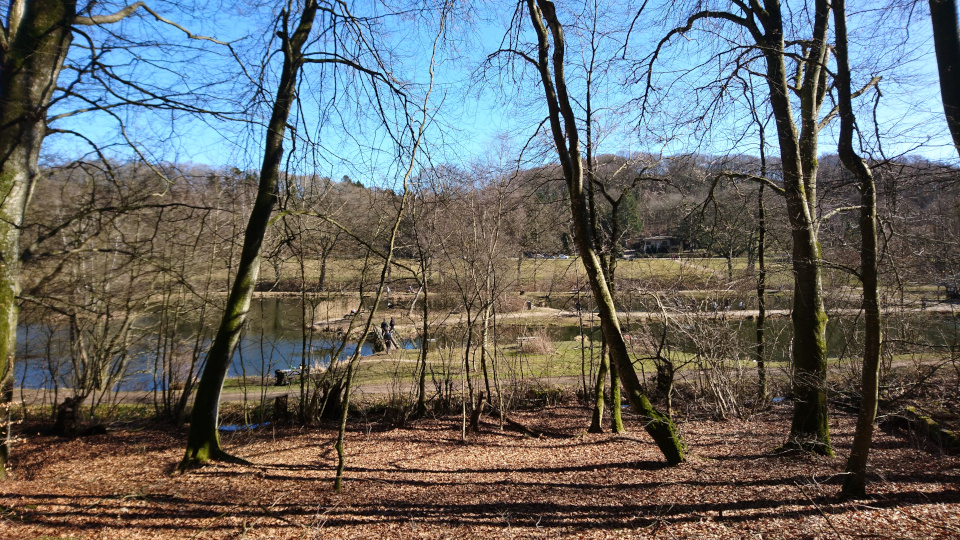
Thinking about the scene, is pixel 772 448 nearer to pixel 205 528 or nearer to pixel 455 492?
pixel 455 492

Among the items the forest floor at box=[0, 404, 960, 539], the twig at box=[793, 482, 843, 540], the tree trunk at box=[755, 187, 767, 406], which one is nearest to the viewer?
the twig at box=[793, 482, 843, 540]

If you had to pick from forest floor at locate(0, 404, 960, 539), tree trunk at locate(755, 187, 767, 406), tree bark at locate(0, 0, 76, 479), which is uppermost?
tree bark at locate(0, 0, 76, 479)

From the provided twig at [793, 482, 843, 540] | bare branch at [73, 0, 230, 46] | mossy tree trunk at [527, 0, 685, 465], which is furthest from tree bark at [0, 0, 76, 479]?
twig at [793, 482, 843, 540]

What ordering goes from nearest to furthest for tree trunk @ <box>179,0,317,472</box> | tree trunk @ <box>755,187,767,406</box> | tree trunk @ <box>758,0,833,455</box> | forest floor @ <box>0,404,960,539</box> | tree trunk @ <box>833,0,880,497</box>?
1. tree trunk @ <box>833,0,880,497</box>
2. forest floor @ <box>0,404,960,539</box>
3. tree trunk @ <box>758,0,833,455</box>
4. tree trunk @ <box>179,0,317,472</box>
5. tree trunk @ <box>755,187,767,406</box>

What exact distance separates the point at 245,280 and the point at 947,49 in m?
7.61

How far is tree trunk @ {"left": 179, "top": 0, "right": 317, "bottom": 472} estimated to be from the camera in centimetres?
605

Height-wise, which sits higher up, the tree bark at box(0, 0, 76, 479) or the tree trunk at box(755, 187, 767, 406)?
the tree bark at box(0, 0, 76, 479)

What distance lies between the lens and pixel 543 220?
11.8m

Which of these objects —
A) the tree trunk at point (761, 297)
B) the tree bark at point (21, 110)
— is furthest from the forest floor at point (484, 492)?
the tree trunk at point (761, 297)

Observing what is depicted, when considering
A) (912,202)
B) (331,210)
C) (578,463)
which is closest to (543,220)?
(331,210)

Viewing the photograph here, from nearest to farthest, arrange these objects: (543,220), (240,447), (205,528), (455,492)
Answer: (205,528)
(455,492)
(240,447)
(543,220)

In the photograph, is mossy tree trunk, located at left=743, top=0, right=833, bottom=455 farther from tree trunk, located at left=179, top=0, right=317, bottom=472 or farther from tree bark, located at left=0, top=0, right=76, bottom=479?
tree bark, located at left=0, top=0, right=76, bottom=479

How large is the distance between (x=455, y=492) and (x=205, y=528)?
7.77 feet

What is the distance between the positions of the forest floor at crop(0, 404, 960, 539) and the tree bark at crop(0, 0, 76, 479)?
1520 millimetres
